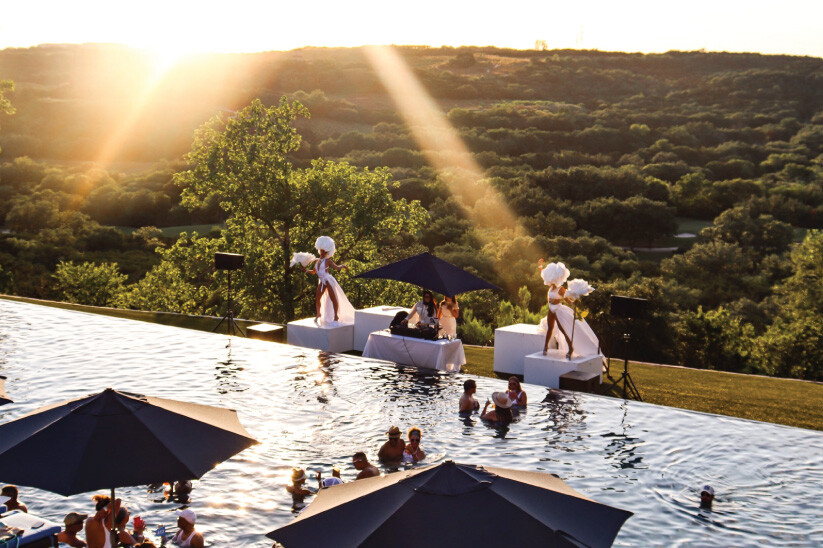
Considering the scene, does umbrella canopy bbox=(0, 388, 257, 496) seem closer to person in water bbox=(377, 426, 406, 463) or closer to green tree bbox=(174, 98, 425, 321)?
person in water bbox=(377, 426, 406, 463)

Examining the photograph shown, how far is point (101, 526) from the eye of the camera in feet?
29.5

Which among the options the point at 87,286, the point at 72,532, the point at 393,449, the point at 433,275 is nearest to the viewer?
the point at 72,532

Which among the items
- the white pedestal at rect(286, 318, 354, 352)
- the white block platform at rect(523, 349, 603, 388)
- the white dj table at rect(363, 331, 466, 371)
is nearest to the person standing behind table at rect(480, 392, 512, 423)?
the white block platform at rect(523, 349, 603, 388)

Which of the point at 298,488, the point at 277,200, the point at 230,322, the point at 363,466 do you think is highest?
the point at 277,200

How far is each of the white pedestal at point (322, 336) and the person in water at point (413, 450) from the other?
328 inches

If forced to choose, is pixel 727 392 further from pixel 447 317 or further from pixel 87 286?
pixel 87 286

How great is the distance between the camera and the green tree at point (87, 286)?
1510 inches

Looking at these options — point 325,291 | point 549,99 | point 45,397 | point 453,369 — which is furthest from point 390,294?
point 549,99

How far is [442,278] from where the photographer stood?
18812 mm

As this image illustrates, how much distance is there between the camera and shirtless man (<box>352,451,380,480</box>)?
11250 mm

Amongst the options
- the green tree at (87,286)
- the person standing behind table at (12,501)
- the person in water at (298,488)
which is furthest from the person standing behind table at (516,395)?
the green tree at (87,286)

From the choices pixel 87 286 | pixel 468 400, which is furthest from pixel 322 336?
pixel 87 286

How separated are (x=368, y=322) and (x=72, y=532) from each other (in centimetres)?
1226

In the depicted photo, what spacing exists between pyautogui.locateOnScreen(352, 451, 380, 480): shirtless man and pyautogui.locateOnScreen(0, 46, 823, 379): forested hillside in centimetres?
1502
